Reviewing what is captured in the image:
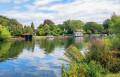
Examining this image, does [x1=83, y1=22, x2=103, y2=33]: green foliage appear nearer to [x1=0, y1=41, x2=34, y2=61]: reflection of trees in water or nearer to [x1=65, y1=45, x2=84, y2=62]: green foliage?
[x1=0, y1=41, x2=34, y2=61]: reflection of trees in water

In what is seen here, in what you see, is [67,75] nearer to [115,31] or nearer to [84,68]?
[84,68]

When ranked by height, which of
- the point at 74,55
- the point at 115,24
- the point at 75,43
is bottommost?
the point at 75,43

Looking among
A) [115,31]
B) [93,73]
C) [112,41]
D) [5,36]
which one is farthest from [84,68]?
[5,36]

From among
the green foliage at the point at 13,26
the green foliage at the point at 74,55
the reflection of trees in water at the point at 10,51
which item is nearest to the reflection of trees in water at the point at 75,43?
the reflection of trees in water at the point at 10,51

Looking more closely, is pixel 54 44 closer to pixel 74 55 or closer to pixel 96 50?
pixel 74 55

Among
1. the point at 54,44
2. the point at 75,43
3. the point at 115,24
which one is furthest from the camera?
the point at 75,43

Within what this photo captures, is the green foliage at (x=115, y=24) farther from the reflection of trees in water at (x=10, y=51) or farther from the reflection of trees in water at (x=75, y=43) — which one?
the reflection of trees in water at (x=75, y=43)

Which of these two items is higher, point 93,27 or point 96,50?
point 93,27

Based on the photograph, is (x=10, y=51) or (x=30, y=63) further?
(x=10, y=51)

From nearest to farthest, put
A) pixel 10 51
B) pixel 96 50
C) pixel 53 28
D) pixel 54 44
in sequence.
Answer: pixel 96 50
pixel 10 51
pixel 54 44
pixel 53 28

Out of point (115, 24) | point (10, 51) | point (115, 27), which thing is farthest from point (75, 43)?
point (115, 24)

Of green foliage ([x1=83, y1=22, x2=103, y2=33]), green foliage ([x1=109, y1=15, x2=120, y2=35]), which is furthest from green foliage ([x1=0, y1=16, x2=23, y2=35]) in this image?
green foliage ([x1=83, y1=22, x2=103, y2=33])

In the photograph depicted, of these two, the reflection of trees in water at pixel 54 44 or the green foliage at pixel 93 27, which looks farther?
the green foliage at pixel 93 27

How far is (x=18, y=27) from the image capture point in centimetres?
6594
